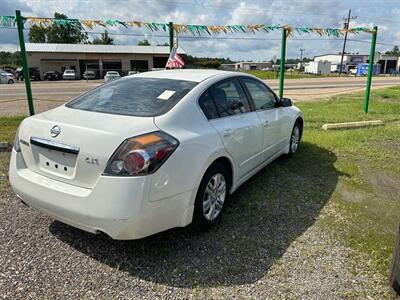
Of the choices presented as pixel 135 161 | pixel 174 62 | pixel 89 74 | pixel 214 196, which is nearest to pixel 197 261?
pixel 214 196

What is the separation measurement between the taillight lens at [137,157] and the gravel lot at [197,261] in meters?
0.89

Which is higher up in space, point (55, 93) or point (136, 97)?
point (136, 97)

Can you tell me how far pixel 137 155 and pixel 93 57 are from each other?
50.2 m

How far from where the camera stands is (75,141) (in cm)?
257

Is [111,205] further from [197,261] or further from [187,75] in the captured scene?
[187,75]

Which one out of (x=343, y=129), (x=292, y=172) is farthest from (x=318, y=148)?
(x=343, y=129)

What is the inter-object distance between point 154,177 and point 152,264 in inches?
33.2

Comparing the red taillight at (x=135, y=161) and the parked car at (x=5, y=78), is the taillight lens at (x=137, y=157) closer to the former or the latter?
the red taillight at (x=135, y=161)

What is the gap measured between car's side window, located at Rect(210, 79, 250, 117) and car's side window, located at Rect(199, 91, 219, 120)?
0.24 feet

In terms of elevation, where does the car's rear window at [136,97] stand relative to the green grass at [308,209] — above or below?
above

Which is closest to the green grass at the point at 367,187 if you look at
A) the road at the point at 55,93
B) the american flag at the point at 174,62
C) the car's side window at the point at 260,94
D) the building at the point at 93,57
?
the car's side window at the point at 260,94

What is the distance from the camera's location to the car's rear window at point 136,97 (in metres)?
2.97

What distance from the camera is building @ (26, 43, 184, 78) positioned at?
46438mm

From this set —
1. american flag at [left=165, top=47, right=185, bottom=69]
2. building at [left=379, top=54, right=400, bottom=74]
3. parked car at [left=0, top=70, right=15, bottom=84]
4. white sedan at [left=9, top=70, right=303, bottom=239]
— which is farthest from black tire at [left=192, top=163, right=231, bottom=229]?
building at [left=379, top=54, right=400, bottom=74]
